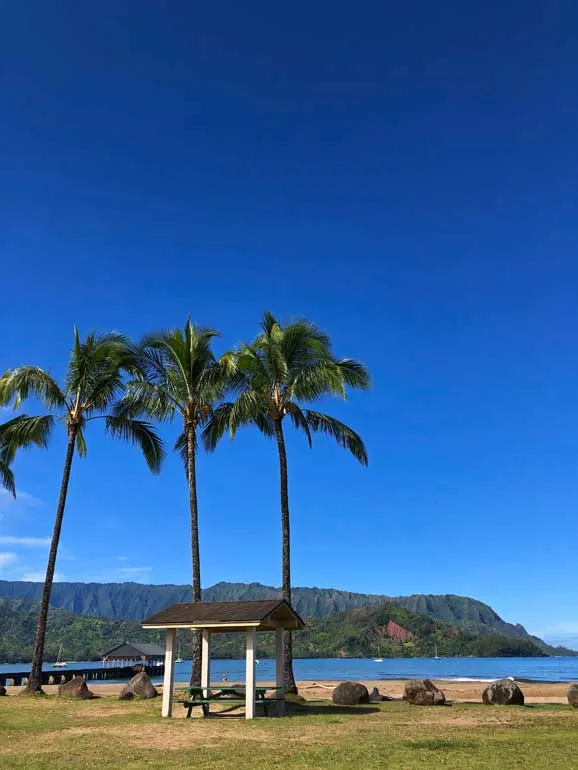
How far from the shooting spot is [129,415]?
90.1 ft

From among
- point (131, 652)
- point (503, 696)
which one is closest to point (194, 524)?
point (503, 696)

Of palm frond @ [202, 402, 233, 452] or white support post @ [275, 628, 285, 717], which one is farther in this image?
palm frond @ [202, 402, 233, 452]

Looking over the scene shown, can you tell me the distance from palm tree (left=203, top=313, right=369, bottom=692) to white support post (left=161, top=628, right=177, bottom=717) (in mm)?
6495

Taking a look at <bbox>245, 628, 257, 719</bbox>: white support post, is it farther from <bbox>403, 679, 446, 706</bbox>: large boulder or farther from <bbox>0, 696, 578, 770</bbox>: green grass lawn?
<bbox>403, 679, 446, 706</bbox>: large boulder

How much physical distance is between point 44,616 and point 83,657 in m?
184

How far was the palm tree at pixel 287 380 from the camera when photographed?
2439cm

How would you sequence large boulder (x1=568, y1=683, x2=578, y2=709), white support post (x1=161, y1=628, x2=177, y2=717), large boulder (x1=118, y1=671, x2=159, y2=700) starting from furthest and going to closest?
1. large boulder (x1=118, y1=671, x2=159, y2=700)
2. large boulder (x1=568, y1=683, x2=578, y2=709)
3. white support post (x1=161, y1=628, x2=177, y2=717)

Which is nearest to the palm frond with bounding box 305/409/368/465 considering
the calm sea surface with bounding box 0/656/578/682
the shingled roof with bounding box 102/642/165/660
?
the calm sea surface with bounding box 0/656/578/682

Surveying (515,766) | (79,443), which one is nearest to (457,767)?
(515,766)

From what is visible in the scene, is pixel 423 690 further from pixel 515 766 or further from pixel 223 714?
pixel 515 766

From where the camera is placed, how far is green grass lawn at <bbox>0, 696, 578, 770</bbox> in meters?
9.95

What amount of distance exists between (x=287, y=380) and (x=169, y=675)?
36.6 ft

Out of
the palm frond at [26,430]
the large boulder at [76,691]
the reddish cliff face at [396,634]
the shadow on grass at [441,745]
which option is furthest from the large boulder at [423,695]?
the reddish cliff face at [396,634]

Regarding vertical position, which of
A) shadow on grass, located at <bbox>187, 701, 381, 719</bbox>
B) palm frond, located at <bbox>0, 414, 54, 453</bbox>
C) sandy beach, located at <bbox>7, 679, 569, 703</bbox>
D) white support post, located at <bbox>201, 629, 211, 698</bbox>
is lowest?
sandy beach, located at <bbox>7, 679, 569, 703</bbox>
